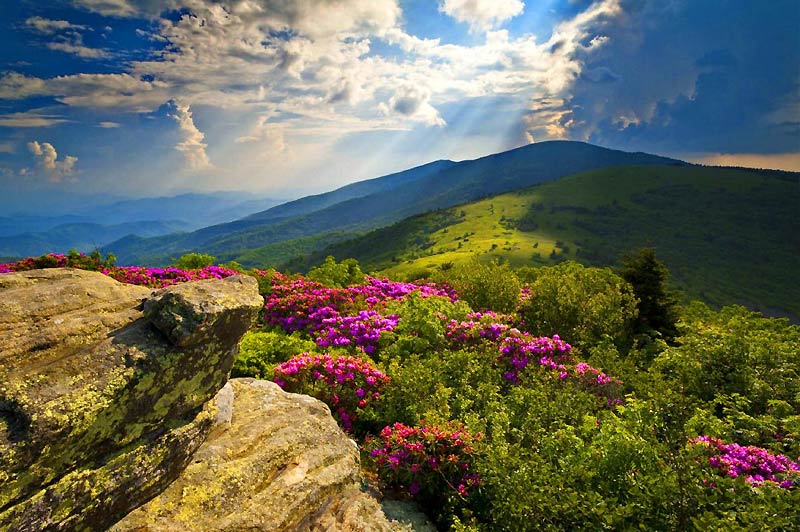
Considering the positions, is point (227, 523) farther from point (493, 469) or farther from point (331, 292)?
point (331, 292)

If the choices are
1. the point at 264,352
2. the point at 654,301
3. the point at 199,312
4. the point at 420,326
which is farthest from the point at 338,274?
the point at 654,301

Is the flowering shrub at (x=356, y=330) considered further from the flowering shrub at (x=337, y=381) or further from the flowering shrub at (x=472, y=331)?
the flowering shrub at (x=337, y=381)

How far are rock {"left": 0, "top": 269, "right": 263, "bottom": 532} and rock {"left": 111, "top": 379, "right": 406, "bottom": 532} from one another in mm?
423

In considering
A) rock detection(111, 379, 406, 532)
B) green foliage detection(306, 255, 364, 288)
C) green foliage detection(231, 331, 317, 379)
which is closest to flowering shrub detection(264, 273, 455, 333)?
green foliage detection(231, 331, 317, 379)

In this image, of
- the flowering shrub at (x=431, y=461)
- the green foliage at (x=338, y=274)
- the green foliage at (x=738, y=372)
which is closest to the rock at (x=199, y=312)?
the flowering shrub at (x=431, y=461)

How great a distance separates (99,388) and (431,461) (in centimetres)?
612

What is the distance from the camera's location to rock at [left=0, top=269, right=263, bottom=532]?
477cm

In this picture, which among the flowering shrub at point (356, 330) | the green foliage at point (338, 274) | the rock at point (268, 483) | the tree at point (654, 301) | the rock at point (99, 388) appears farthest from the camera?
the green foliage at point (338, 274)

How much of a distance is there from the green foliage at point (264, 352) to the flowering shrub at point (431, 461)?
545 cm

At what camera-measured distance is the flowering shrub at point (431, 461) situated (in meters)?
8.16

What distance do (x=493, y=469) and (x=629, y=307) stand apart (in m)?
17.3

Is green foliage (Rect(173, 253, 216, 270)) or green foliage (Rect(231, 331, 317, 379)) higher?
green foliage (Rect(173, 253, 216, 270))

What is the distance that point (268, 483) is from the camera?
697cm

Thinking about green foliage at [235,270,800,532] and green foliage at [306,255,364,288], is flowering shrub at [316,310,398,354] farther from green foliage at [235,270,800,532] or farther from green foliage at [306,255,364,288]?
green foliage at [306,255,364,288]
